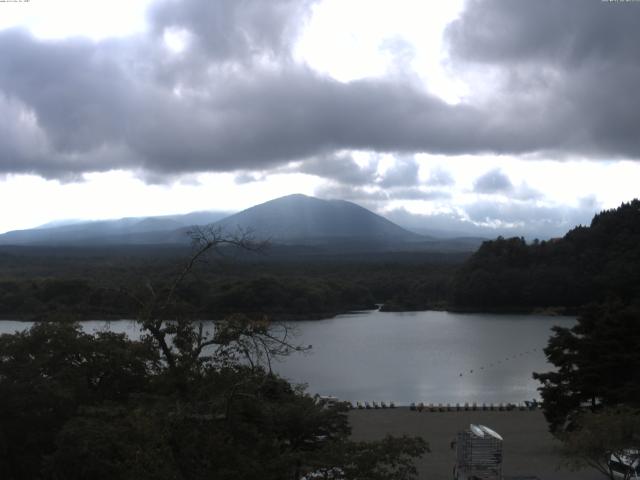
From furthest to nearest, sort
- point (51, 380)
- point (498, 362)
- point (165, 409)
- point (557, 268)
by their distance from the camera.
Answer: point (557, 268)
point (498, 362)
point (51, 380)
point (165, 409)

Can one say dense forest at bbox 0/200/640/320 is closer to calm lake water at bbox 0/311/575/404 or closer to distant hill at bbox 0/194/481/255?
calm lake water at bbox 0/311/575/404

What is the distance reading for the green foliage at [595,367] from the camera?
1134 centimetres

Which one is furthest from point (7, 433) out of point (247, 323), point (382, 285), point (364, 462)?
point (382, 285)

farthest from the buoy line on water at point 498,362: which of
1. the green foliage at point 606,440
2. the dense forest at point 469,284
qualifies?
the green foliage at point 606,440

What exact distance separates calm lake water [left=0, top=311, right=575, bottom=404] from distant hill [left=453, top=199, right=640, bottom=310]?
14.1 feet

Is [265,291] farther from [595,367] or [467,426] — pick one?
[595,367]

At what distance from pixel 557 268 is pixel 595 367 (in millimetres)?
33503

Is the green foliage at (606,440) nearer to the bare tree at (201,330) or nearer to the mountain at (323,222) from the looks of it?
the bare tree at (201,330)

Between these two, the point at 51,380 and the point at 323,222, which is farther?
the point at 323,222

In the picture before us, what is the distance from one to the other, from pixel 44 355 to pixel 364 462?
4.52 meters

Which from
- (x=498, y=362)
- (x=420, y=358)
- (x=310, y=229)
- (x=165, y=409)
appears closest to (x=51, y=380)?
(x=165, y=409)

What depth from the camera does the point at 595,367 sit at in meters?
11.4

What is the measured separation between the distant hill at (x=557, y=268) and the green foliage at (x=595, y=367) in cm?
2873

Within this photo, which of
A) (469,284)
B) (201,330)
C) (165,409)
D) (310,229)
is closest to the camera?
(165,409)
